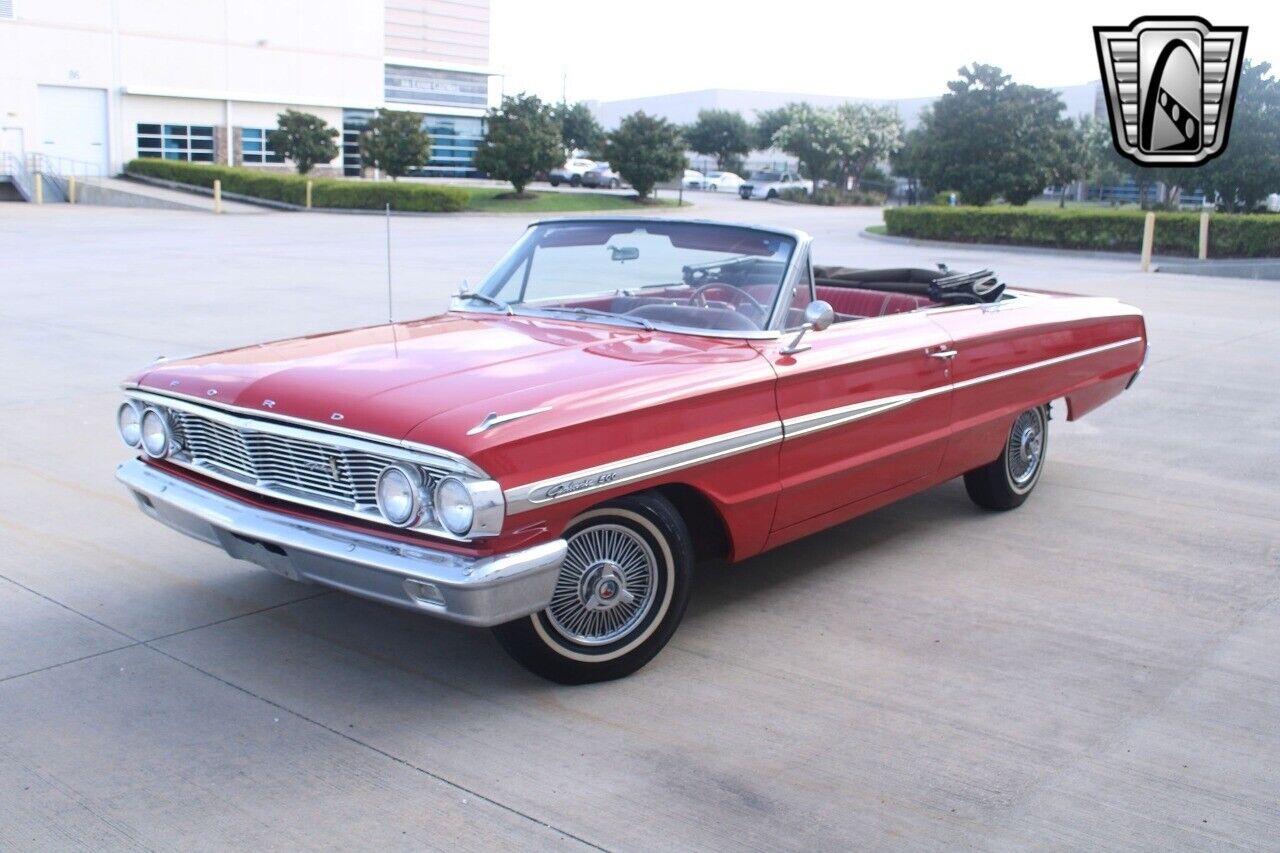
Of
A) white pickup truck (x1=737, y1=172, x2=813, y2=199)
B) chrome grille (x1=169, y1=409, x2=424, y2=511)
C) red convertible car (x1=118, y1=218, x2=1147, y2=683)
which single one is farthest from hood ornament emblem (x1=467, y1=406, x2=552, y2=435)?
white pickup truck (x1=737, y1=172, x2=813, y2=199)

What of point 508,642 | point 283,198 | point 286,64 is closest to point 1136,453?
point 508,642

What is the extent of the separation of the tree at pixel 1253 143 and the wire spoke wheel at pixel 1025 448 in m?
28.3

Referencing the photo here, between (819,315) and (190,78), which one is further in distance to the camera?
(190,78)

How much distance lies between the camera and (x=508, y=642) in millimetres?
4320

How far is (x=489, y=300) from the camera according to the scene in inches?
233

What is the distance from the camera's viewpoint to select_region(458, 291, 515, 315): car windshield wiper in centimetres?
577

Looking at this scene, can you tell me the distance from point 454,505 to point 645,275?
2059 mm

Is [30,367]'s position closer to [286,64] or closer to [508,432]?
[508,432]

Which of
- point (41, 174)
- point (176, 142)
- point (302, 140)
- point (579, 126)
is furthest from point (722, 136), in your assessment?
point (41, 174)

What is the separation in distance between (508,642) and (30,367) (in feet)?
24.5

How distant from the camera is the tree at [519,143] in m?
43.4

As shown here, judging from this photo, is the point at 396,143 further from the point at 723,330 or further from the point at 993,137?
the point at 723,330

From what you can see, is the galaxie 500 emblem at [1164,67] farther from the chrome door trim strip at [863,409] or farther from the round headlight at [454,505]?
the round headlight at [454,505]

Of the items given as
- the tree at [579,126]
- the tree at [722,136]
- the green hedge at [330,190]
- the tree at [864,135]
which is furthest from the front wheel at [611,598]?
the tree at [722,136]
